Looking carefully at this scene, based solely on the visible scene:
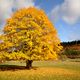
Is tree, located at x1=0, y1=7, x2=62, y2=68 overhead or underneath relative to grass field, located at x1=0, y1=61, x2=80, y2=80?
overhead

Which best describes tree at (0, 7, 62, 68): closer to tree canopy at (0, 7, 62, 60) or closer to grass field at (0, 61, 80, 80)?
tree canopy at (0, 7, 62, 60)

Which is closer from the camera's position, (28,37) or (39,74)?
(39,74)

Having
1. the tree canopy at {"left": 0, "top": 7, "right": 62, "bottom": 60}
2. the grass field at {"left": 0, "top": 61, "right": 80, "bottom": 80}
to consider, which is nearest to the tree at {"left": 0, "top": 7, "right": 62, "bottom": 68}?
the tree canopy at {"left": 0, "top": 7, "right": 62, "bottom": 60}

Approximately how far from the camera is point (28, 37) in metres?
51.6

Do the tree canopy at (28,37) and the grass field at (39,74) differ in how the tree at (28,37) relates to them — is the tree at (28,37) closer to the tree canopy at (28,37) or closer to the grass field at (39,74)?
the tree canopy at (28,37)

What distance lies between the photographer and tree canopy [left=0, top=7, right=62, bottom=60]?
51.0m

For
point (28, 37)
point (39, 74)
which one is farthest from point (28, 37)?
point (39, 74)

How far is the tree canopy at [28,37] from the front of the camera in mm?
50953

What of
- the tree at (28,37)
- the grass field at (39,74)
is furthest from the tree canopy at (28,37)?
the grass field at (39,74)

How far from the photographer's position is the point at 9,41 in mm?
52094

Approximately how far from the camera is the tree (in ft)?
167

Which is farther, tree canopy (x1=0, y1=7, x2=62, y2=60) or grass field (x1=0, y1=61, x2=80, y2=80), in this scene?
tree canopy (x1=0, y1=7, x2=62, y2=60)

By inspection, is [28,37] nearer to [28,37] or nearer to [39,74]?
[28,37]

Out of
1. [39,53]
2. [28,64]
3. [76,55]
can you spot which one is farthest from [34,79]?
[76,55]
